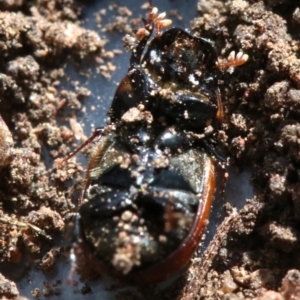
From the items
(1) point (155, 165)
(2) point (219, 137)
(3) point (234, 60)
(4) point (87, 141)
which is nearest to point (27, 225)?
(4) point (87, 141)

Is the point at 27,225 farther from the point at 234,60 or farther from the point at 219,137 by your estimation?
the point at 234,60

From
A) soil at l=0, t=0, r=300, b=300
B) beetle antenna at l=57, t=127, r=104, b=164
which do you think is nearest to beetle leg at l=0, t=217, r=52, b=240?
soil at l=0, t=0, r=300, b=300

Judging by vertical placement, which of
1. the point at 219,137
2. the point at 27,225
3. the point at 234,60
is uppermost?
the point at 234,60

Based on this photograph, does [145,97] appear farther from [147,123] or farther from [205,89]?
[205,89]

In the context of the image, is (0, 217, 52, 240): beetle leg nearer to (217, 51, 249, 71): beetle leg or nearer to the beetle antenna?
the beetle antenna

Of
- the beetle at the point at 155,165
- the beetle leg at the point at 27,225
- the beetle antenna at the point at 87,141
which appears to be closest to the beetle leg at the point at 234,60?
the beetle at the point at 155,165

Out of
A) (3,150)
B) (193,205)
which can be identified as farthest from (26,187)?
(193,205)
